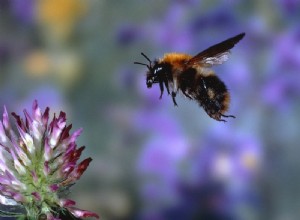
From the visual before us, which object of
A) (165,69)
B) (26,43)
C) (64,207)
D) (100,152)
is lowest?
(64,207)

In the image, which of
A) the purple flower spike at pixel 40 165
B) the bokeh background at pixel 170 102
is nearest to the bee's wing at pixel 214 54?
the purple flower spike at pixel 40 165

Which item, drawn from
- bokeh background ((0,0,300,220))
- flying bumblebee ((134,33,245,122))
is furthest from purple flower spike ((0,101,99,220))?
bokeh background ((0,0,300,220))

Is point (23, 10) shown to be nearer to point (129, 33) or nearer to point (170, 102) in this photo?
point (129, 33)

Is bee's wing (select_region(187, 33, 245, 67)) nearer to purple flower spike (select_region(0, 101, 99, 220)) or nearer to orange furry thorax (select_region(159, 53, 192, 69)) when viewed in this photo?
orange furry thorax (select_region(159, 53, 192, 69))

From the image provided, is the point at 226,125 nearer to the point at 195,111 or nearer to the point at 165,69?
the point at 195,111

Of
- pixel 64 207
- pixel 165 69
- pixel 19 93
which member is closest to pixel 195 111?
pixel 19 93
